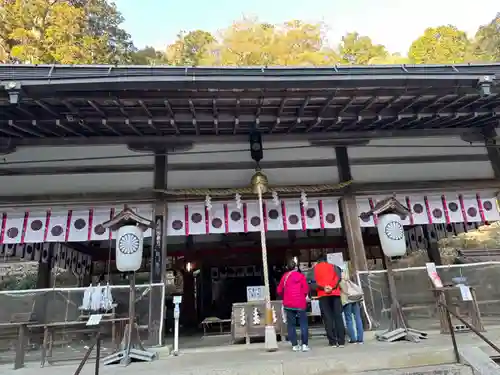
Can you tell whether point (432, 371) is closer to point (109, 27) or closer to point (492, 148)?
point (492, 148)

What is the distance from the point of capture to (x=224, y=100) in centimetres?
635

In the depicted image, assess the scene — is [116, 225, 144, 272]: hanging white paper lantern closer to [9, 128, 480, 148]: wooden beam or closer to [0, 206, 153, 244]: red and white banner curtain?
[0, 206, 153, 244]: red and white banner curtain

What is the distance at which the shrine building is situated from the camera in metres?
6.10

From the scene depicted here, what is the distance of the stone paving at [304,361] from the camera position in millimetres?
4551

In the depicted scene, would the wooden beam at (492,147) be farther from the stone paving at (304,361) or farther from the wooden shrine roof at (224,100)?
the stone paving at (304,361)

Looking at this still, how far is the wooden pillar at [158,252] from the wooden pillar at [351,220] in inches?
153

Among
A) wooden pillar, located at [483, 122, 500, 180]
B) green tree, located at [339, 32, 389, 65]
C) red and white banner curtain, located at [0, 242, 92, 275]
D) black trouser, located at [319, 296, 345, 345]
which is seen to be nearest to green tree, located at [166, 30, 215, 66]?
green tree, located at [339, 32, 389, 65]

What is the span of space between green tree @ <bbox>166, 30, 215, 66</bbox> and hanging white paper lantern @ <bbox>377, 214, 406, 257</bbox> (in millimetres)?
26659

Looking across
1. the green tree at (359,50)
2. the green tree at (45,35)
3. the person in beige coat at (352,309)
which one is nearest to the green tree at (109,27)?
the green tree at (45,35)

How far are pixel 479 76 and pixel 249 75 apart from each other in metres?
3.97

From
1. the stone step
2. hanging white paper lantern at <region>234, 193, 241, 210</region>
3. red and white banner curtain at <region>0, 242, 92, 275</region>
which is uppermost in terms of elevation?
hanging white paper lantern at <region>234, 193, 241, 210</region>

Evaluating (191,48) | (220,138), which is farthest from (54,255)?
(191,48)

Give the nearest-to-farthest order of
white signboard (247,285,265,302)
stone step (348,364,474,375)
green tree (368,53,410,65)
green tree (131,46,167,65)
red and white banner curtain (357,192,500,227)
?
stone step (348,364,474,375) → red and white banner curtain (357,192,500,227) → white signboard (247,285,265,302) → green tree (368,53,410,65) → green tree (131,46,167,65)

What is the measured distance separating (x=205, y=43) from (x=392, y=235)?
30.1m
